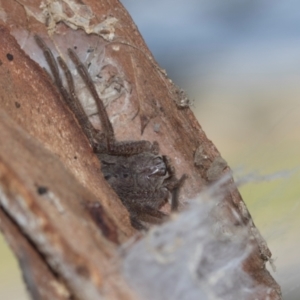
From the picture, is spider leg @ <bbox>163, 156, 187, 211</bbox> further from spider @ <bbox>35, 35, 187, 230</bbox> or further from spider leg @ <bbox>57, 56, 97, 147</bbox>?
spider leg @ <bbox>57, 56, 97, 147</bbox>

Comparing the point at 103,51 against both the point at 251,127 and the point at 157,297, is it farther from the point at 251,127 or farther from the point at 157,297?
the point at 251,127

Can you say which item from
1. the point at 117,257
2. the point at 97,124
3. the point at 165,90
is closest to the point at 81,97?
the point at 97,124

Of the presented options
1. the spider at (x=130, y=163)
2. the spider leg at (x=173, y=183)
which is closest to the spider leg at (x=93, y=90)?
the spider at (x=130, y=163)

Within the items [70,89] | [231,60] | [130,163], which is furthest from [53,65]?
[231,60]

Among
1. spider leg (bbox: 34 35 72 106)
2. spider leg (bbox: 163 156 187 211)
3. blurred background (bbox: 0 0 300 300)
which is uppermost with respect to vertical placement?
blurred background (bbox: 0 0 300 300)

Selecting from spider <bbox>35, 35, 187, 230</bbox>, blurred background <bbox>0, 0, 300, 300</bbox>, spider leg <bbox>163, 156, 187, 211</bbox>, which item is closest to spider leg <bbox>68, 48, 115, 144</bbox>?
spider <bbox>35, 35, 187, 230</bbox>

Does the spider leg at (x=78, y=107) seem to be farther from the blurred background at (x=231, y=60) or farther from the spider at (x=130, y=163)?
the blurred background at (x=231, y=60)

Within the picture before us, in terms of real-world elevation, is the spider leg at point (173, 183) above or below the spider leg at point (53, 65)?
below

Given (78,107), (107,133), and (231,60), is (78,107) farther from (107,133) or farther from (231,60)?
(231,60)
